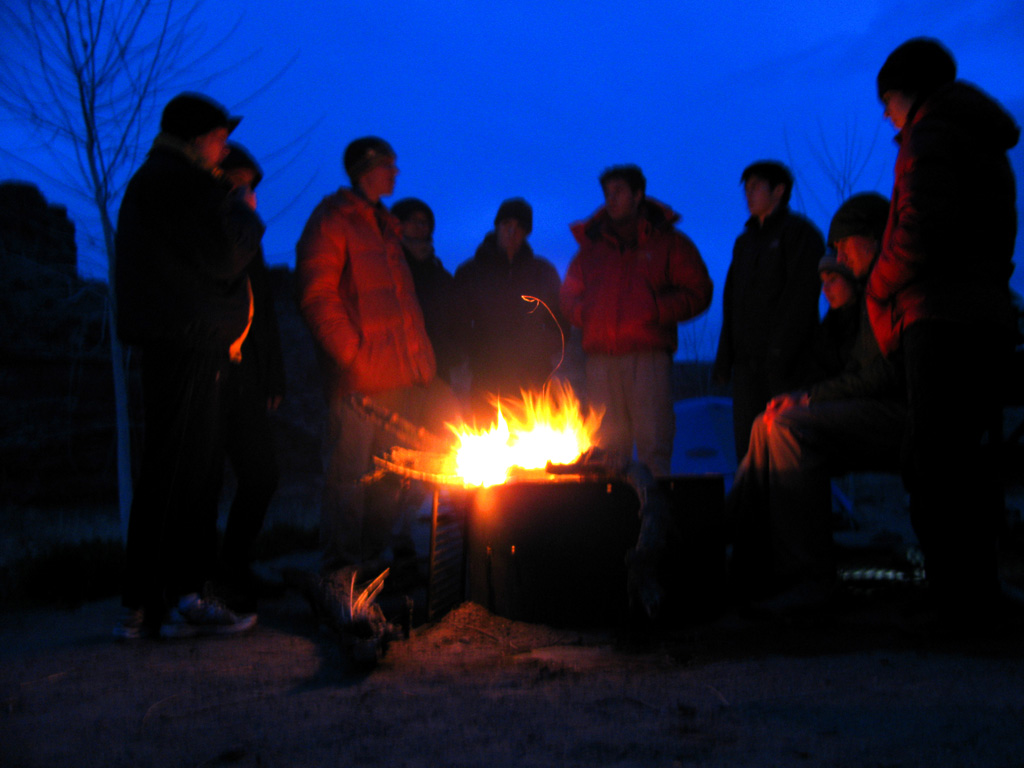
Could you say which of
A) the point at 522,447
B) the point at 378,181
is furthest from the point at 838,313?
the point at 378,181

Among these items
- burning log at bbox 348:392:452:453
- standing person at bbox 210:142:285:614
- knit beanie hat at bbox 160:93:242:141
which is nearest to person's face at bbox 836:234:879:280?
burning log at bbox 348:392:452:453

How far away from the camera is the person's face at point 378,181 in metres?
4.13

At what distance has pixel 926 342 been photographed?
100 inches

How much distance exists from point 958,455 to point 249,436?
112 inches

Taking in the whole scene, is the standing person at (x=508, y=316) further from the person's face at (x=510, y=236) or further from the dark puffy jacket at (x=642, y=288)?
the dark puffy jacket at (x=642, y=288)

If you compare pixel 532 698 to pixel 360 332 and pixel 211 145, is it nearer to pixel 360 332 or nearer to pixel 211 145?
pixel 360 332

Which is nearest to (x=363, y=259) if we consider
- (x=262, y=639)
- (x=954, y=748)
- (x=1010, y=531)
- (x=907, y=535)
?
(x=262, y=639)

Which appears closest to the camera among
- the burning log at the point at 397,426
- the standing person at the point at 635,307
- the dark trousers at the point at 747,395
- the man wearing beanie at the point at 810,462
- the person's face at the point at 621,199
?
the man wearing beanie at the point at 810,462

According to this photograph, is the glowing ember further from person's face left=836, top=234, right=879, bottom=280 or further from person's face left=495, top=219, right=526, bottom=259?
person's face left=495, top=219, right=526, bottom=259

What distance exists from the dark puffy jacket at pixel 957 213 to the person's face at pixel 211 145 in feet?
8.85

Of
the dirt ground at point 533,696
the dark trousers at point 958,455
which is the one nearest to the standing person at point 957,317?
the dark trousers at point 958,455

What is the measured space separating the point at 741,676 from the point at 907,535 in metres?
3.95

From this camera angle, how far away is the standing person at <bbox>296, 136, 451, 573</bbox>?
3826 millimetres

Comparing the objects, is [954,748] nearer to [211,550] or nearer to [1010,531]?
[211,550]
